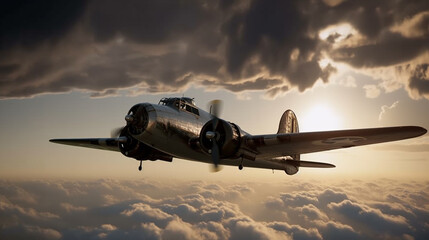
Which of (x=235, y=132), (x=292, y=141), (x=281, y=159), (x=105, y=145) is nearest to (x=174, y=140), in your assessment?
(x=235, y=132)

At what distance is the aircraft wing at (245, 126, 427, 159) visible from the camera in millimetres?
14922

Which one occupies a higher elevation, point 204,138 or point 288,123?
point 288,123

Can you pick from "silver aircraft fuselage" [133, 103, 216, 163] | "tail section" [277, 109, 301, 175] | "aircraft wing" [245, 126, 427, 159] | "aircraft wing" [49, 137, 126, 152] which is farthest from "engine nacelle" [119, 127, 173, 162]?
"tail section" [277, 109, 301, 175]

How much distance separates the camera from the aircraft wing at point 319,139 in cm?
1492

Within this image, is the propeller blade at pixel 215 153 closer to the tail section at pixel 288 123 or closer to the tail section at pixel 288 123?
the tail section at pixel 288 123

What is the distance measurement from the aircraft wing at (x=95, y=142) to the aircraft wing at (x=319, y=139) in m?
10.9

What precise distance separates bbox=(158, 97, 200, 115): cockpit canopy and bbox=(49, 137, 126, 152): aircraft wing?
687 centimetres

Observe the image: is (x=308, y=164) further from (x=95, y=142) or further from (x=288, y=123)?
(x=95, y=142)

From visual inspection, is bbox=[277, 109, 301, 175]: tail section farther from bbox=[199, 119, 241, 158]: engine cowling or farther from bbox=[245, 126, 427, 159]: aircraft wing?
bbox=[199, 119, 241, 158]: engine cowling

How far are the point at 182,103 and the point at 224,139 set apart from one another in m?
3.71

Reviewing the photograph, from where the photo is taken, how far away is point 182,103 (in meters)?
20.1

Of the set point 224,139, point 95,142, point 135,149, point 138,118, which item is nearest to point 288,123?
point 224,139

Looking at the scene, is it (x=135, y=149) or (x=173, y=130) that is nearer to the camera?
(x=173, y=130)

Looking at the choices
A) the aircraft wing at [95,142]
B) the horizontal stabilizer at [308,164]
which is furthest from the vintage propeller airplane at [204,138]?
the horizontal stabilizer at [308,164]
